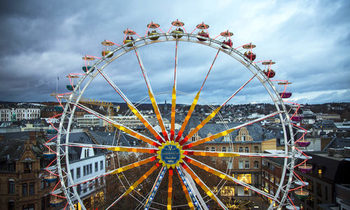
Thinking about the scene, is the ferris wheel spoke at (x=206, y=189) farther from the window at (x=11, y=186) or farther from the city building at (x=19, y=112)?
the city building at (x=19, y=112)

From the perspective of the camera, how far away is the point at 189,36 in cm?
1727

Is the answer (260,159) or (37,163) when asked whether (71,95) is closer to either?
(37,163)

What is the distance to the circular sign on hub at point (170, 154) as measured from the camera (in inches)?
633

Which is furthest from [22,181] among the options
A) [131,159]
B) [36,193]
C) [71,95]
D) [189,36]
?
[189,36]

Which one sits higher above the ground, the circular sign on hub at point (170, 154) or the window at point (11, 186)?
the circular sign on hub at point (170, 154)

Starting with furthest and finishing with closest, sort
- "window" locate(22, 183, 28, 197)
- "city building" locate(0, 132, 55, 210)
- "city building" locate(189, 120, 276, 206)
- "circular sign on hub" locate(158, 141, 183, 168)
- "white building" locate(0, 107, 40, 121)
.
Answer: "white building" locate(0, 107, 40, 121)
"city building" locate(189, 120, 276, 206)
"window" locate(22, 183, 28, 197)
"city building" locate(0, 132, 55, 210)
"circular sign on hub" locate(158, 141, 183, 168)

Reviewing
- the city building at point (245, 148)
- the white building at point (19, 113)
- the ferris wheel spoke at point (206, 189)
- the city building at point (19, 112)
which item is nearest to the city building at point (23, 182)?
the ferris wheel spoke at point (206, 189)

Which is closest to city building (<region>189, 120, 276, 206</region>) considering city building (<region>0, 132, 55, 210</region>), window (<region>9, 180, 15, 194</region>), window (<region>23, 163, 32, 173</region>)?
city building (<region>0, 132, 55, 210</region>)

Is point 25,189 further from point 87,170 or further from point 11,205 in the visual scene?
point 87,170

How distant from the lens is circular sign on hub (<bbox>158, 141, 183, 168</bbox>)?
16.1 metres

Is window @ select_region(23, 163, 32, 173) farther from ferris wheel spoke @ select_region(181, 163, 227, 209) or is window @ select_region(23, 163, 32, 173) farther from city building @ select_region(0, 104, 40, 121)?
city building @ select_region(0, 104, 40, 121)

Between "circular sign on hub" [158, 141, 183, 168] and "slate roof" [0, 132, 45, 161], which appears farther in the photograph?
"slate roof" [0, 132, 45, 161]

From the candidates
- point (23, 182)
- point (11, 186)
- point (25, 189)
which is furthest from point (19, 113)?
point (23, 182)

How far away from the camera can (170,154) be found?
16125mm
